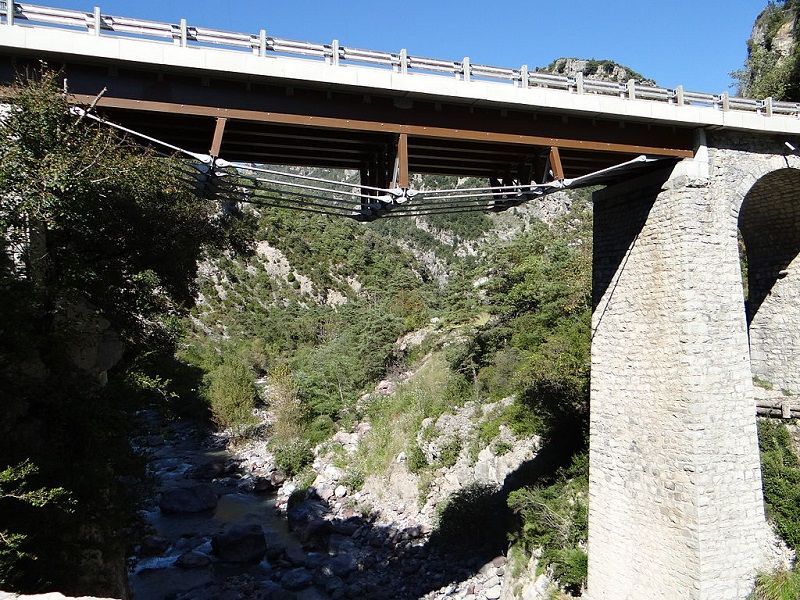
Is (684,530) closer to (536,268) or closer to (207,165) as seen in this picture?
(207,165)

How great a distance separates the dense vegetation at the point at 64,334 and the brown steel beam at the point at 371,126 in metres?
0.65

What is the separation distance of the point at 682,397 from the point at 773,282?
20.1 feet

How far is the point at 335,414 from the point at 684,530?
72.0ft

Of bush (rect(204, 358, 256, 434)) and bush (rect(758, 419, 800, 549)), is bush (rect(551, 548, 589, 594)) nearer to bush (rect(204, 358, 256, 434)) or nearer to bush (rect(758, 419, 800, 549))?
bush (rect(758, 419, 800, 549))

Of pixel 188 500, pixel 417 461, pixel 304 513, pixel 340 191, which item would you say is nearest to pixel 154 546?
pixel 188 500

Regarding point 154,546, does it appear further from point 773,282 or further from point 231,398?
point 773,282

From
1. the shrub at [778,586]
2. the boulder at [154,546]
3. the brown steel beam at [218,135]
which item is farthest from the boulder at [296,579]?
the brown steel beam at [218,135]

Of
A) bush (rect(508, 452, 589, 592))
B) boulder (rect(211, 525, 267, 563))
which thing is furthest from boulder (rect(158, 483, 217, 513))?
bush (rect(508, 452, 589, 592))

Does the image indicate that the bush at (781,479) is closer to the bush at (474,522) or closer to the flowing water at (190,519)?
the bush at (474,522)

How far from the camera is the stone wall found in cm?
978

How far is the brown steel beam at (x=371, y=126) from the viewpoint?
8.45 metres

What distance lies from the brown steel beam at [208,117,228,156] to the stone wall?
26.6ft

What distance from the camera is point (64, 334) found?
315 inches

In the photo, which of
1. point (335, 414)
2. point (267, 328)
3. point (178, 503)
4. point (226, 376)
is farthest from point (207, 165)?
point (267, 328)
